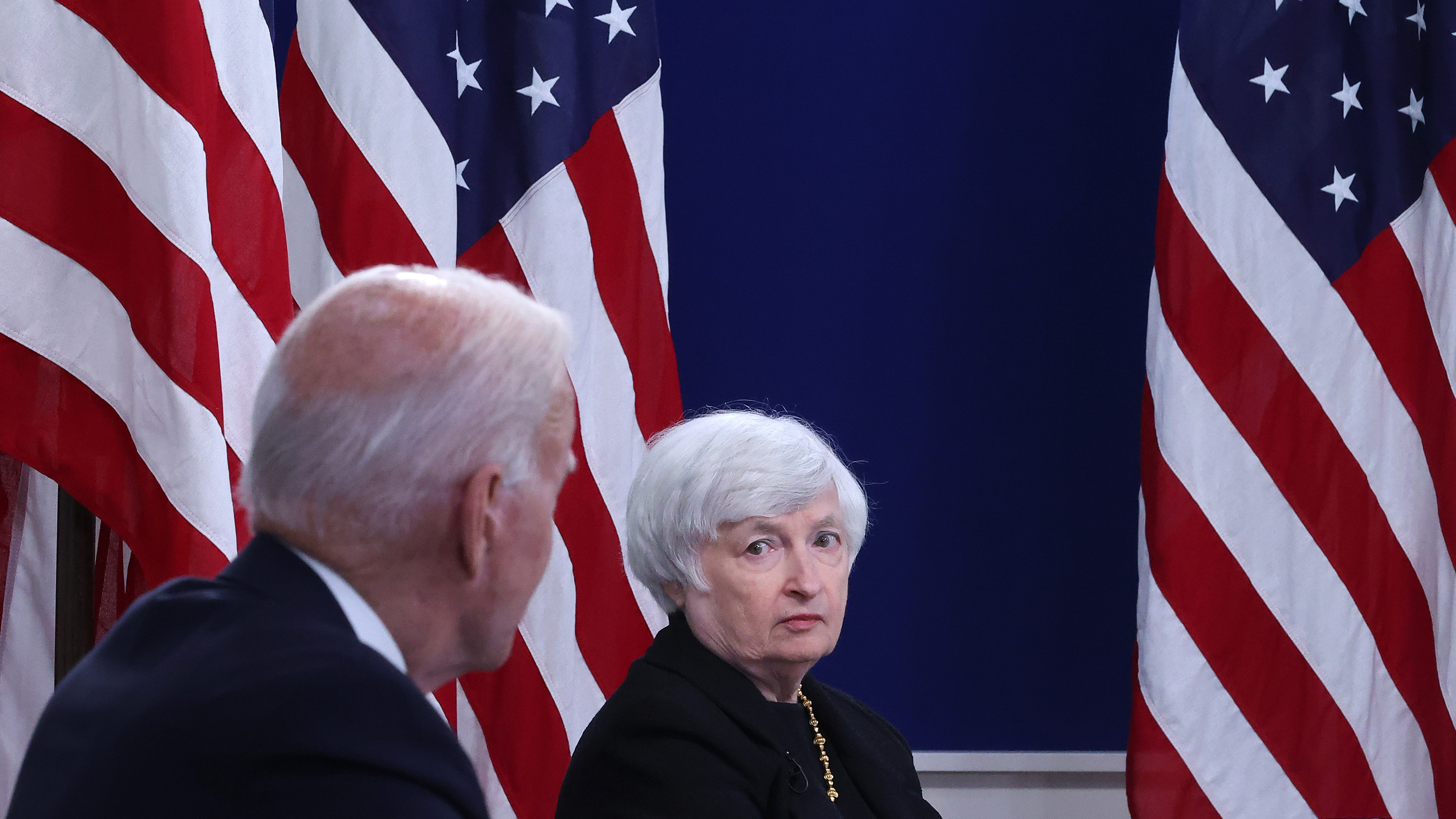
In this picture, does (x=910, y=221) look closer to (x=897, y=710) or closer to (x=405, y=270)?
(x=897, y=710)

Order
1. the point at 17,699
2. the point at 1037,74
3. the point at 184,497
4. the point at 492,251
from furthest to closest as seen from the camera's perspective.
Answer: the point at 1037,74, the point at 492,251, the point at 17,699, the point at 184,497

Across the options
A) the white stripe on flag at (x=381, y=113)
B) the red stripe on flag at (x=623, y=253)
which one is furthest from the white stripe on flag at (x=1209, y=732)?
the white stripe on flag at (x=381, y=113)

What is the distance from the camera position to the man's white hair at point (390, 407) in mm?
879

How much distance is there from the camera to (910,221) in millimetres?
2773

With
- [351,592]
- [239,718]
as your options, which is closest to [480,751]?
[351,592]

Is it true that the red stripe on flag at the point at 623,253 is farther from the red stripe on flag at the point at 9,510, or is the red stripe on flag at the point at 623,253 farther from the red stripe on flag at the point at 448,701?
the red stripe on flag at the point at 9,510

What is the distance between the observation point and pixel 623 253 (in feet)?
8.00

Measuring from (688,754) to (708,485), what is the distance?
0.35 m

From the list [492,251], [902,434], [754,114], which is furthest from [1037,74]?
[492,251]

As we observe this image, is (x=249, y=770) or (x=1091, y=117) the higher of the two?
(x=1091, y=117)

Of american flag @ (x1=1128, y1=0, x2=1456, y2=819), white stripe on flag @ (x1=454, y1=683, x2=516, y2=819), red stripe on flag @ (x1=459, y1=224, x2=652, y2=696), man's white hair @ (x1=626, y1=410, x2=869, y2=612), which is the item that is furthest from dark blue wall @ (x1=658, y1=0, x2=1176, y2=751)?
man's white hair @ (x1=626, y1=410, x2=869, y2=612)

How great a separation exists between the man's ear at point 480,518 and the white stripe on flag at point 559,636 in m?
1.44

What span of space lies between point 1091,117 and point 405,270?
2.10 m

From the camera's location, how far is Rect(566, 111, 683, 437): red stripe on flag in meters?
2.43
